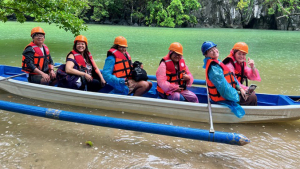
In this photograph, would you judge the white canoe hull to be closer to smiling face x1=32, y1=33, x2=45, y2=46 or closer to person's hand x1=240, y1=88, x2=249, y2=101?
person's hand x1=240, y1=88, x2=249, y2=101

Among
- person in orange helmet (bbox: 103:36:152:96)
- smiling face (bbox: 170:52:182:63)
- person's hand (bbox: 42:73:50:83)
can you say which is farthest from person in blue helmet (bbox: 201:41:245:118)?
person's hand (bbox: 42:73:50:83)

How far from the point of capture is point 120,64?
435 cm

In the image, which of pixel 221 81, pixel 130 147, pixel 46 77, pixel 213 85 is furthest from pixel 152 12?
pixel 130 147

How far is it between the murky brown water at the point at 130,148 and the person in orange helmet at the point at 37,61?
3.28 feet

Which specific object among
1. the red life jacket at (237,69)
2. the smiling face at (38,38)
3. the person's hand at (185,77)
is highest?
the smiling face at (38,38)

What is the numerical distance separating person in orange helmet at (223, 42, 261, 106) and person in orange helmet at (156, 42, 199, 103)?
71 cm

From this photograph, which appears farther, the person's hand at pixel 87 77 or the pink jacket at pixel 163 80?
the person's hand at pixel 87 77

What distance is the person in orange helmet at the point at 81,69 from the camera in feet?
14.5

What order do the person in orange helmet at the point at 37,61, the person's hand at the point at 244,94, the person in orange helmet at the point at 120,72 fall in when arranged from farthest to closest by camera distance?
the person in orange helmet at the point at 37,61 → the person in orange helmet at the point at 120,72 → the person's hand at the point at 244,94

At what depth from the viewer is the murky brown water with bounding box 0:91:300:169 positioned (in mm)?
2988

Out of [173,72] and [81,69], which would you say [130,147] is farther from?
[81,69]

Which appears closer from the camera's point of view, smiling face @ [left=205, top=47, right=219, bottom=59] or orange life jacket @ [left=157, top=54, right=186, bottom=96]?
smiling face @ [left=205, top=47, right=219, bottom=59]

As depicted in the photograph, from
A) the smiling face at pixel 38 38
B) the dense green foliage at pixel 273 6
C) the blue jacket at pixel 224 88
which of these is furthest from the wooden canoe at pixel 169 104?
the dense green foliage at pixel 273 6

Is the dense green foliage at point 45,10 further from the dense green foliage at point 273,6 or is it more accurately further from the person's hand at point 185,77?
the dense green foliage at point 273,6
